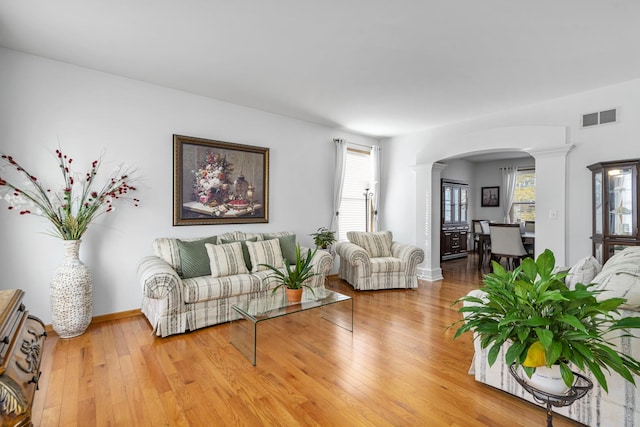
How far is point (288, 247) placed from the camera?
4227mm

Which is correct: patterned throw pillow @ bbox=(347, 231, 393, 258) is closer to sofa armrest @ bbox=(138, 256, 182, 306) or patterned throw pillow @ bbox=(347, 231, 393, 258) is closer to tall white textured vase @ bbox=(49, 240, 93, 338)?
sofa armrest @ bbox=(138, 256, 182, 306)

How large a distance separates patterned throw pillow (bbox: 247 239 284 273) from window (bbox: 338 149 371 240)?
1864mm

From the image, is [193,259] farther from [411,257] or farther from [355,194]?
[355,194]

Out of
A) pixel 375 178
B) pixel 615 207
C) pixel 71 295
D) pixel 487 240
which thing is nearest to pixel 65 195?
pixel 71 295

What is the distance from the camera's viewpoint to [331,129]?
5391mm

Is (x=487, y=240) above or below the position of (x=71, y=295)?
above

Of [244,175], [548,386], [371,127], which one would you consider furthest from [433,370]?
[371,127]

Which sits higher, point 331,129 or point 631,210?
point 331,129

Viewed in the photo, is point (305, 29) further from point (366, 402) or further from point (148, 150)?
point (366, 402)

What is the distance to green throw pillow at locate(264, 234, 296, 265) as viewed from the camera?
416 centimetres

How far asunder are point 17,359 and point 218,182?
10.2ft

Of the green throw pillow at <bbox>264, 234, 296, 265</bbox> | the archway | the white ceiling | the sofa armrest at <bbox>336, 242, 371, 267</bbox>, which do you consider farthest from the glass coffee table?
the archway

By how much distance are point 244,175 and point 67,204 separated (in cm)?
199

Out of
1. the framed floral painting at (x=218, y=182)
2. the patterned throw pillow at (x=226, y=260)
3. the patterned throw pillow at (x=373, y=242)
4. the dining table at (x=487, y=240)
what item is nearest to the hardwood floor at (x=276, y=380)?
the patterned throw pillow at (x=226, y=260)
